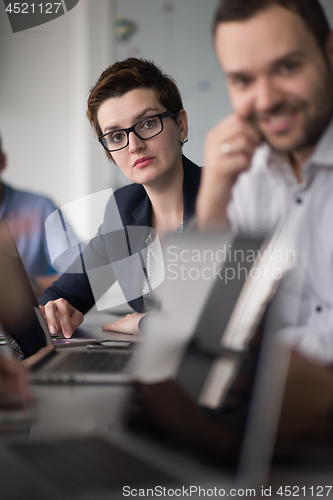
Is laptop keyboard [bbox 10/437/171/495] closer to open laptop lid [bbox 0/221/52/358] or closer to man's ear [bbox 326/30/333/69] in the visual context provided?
open laptop lid [bbox 0/221/52/358]

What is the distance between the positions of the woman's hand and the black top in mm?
15

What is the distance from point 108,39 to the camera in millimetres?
654

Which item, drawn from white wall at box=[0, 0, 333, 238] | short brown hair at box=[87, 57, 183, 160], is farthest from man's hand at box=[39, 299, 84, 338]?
short brown hair at box=[87, 57, 183, 160]

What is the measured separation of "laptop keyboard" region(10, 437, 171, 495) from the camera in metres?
0.40

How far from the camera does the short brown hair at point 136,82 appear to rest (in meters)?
0.60

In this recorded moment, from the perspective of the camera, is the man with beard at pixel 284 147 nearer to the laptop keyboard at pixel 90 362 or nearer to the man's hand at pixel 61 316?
the laptop keyboard at pixel 90 362

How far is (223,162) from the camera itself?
0.44 meters

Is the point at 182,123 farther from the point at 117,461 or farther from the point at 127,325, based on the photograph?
the point at 117,461

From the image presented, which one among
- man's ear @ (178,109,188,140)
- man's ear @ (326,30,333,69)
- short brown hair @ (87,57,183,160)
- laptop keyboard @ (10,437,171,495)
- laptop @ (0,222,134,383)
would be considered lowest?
laptop keyboard @ (10,437,171,495)

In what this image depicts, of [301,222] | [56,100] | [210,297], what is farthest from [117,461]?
[56,100]

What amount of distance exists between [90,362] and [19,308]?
142 mm

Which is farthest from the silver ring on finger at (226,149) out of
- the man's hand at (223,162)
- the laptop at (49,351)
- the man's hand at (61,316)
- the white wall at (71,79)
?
the man's hand at (61,316)

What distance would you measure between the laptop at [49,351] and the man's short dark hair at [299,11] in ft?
1.33

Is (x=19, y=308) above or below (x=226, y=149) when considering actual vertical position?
below
